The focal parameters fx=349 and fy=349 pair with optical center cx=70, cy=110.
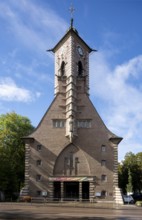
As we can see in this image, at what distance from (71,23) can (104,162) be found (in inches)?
1094

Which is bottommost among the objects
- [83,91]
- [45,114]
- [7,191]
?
[7,191]

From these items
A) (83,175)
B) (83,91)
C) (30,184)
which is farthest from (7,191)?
(83,91)

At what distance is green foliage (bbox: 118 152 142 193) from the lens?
8238 cm

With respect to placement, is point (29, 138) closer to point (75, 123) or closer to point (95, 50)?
point (75, 123)

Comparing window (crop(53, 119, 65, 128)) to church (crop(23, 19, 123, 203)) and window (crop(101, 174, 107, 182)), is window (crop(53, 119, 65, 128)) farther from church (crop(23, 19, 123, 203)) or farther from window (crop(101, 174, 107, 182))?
window (crop(101, 174, 107, 182))

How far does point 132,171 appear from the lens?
83375 millimetres

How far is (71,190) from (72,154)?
5.88 metres

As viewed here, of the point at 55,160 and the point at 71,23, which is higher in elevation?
the point at 71,23

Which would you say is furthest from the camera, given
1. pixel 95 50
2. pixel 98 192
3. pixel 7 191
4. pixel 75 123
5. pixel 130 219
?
pixel 95 50

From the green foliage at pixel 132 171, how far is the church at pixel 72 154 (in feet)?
81.9

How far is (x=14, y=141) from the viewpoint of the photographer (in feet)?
231

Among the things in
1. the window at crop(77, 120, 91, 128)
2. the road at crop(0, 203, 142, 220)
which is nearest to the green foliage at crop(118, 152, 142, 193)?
the window at crop(77, 120, 91, 128)

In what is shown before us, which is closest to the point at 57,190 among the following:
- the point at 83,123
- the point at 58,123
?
the point at 58,123

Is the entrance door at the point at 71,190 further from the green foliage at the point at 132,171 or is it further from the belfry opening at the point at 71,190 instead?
the green foliage at the point at 132,171
